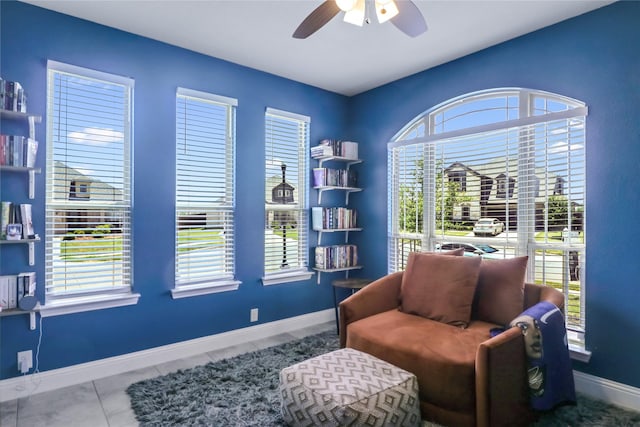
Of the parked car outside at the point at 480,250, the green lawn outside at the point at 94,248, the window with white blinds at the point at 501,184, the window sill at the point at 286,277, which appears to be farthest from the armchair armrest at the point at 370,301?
the green lawn outside at the point at 94,248

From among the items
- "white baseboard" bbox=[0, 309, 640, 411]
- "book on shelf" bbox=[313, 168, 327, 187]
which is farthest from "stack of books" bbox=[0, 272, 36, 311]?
"book on shelf" bbox=[313, 168, 327, 187]

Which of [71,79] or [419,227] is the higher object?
[71,79]

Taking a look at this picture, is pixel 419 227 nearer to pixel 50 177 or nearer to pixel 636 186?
→ pixel 636 186

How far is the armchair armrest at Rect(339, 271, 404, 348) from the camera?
107 inches

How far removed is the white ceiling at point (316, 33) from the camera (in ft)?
8.29

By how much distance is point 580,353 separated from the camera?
8.45 ft

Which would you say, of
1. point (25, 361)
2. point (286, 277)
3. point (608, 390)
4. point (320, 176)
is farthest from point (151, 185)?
point (608, 390)

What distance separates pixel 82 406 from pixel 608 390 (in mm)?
3493

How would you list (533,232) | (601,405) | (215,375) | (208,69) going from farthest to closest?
1. (208,69)
2. (533,232)
3. (215,375)
4. (601,405)

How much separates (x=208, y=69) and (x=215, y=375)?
Result: 8.62 feet

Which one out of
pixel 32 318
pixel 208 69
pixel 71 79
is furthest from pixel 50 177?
pixel 208 69

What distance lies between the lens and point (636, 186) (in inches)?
94.3

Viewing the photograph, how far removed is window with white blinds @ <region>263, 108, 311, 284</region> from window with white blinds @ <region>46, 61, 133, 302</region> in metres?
1.32

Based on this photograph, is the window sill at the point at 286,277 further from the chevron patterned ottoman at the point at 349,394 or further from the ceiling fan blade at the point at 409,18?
the ceiling fan blade at the point at 409,18
